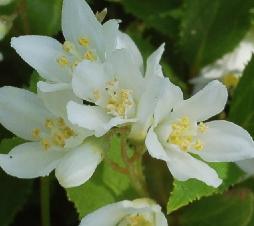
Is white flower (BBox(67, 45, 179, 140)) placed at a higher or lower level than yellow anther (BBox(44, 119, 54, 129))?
higher

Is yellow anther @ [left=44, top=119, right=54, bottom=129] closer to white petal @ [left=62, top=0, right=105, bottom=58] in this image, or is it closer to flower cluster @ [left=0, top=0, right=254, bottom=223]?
flower cluster @ [left=0, top=0, right=254, bottom=223]

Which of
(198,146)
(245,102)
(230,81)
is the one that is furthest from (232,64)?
(198,146)

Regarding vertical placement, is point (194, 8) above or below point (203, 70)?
above

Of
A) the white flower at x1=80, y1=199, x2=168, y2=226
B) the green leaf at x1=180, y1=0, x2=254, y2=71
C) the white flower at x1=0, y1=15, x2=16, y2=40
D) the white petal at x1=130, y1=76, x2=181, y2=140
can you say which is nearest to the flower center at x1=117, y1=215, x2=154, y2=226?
the white flower at x1=80, y1=199, x2=168, y2=226

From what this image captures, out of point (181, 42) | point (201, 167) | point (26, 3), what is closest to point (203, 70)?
point (181, 42)

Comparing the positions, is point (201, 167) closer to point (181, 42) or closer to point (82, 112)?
point (82, 112)

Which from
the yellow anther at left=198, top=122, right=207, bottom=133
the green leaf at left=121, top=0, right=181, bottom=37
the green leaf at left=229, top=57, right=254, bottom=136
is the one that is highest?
the yellow anther at left=198, top=122, right=207, bottom=133
